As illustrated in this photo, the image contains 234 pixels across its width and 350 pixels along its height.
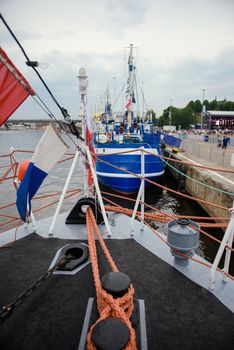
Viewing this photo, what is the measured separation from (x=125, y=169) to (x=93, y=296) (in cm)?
1054

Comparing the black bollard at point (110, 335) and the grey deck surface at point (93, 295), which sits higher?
the black bollard at point (110, 335)

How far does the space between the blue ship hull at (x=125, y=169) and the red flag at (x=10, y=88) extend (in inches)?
387

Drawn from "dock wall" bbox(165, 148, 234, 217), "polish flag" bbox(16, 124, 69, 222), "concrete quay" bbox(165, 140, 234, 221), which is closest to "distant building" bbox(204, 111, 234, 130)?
"concrete quay" bbox(165, 140, 234, 221)

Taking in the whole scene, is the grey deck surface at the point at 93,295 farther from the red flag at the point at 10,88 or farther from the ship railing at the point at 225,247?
the red flag at the point at 10,88

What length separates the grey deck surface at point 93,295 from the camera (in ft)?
6.45

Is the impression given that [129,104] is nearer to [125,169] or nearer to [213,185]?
[125,169]

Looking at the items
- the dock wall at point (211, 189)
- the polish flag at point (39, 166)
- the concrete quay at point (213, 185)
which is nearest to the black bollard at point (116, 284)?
the polish flag at point (39, 166)

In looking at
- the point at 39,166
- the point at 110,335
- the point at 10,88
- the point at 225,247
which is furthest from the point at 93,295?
the point at 10,88

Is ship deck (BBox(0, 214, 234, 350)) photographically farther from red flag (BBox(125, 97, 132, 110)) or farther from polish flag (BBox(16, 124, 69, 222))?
red flag (BBox(125, 97, 132, 110))

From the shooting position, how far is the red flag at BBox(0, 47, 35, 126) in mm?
2510

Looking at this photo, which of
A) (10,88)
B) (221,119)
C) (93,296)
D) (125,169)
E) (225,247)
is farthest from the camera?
(221,119)

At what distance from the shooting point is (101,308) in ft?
6.38

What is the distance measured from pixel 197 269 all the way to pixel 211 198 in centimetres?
804

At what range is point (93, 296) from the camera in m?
2.41
